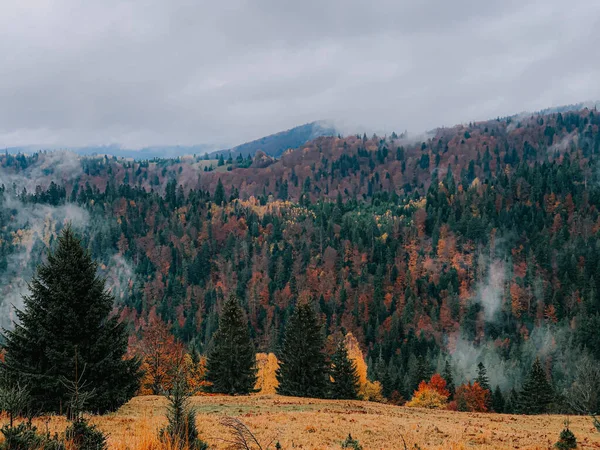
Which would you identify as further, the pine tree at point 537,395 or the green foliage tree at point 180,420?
the pine tree at point 537,395

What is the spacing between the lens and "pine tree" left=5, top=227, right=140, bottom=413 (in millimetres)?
20562

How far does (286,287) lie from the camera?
18512cm

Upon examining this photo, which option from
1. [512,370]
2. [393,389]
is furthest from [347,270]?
[393,389]

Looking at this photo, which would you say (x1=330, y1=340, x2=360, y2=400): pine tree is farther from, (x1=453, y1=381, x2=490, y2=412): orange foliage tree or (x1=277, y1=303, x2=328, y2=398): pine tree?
(x1=453, y1=381, x2=490, y2=412): orange foliage tree

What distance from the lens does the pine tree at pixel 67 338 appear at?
20.6 meters

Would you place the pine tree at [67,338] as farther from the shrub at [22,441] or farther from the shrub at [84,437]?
the shrub at [22,441]

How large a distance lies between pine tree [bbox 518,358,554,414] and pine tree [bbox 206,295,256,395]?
143 feet

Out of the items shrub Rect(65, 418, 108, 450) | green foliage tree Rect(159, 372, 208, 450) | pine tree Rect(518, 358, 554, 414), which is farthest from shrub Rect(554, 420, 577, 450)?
pine tree Rect(518, 358, 554, 414)

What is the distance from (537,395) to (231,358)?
47010 millimetres

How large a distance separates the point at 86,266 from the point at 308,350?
Answer: 97.6ft

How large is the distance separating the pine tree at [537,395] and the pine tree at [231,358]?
43558mm

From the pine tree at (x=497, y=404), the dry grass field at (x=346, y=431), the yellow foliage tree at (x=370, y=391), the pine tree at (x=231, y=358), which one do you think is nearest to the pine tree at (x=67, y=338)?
the dry grass field at (x=346, y=431)

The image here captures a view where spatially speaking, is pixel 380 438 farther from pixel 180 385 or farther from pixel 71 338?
pixel 71 338

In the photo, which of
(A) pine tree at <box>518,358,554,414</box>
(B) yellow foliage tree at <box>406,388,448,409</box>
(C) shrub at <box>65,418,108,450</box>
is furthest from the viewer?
(B) yellow foliage tree at <box>406,388,448,409</box>
